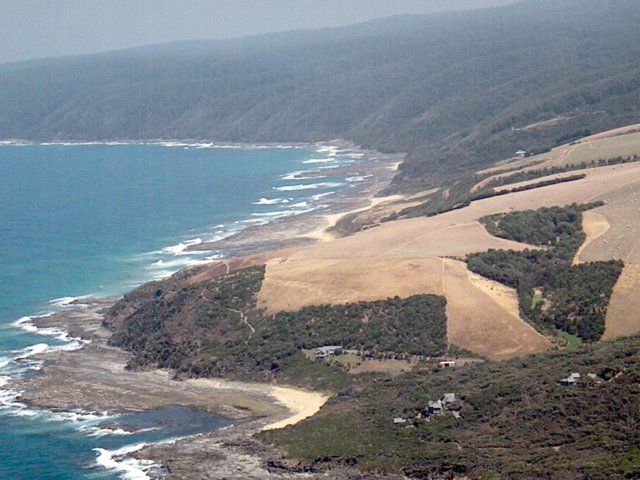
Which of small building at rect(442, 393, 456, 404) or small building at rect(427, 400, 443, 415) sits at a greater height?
small building at rect(442, 393, 456, 404)

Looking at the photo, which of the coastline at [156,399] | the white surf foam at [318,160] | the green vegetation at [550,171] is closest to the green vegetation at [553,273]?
the coastline at [156,399]

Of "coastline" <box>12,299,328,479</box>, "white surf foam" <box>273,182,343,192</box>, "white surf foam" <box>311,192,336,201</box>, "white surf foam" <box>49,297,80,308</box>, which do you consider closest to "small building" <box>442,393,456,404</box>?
"coastline" <box>12,299,328,479</box>

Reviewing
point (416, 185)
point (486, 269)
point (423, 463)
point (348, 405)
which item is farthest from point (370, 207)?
point (423, 463)

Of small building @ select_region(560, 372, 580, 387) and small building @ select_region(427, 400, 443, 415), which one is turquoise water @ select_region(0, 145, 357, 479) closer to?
small building @ select_region(427, 400, 443, 415)

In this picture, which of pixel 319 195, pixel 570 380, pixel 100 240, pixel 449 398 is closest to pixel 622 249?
pixel 570 380

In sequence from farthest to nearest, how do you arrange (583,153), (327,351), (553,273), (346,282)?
(583,153), (346,282), (553,273), (327,351)

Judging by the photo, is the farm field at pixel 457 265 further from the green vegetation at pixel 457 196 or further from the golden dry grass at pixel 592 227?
the green vegetation at pixel 457 196

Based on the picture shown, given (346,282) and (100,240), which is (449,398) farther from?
(100,240)
